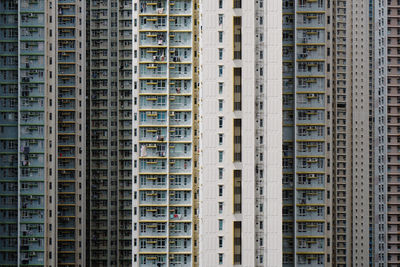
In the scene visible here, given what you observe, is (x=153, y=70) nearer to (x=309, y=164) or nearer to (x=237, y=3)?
(x=309, y=164)

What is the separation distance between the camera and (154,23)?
115000mm

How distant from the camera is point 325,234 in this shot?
110250mm

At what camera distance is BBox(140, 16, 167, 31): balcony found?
115 metres

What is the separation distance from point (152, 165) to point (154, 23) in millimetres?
22494

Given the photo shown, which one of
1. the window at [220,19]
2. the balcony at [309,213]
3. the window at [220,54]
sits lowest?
the balcony at [309,213]

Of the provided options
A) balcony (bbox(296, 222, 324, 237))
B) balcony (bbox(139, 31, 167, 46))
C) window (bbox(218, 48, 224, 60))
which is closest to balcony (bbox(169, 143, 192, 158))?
balcony (bbox(139, 31, 167, 46))

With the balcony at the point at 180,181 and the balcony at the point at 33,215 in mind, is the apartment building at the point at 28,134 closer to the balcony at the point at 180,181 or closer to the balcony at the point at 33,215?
the balcony at the point at 33,215

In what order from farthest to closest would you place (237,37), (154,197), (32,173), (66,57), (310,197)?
(66,57) < (32,173) < (154,197) < (310,197) < (237,37)

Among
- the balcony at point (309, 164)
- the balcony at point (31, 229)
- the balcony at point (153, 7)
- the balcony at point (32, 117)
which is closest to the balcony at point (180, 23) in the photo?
the balcony at point (153, 7)

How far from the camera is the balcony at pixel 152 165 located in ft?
372

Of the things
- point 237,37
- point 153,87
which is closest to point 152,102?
point 153,87

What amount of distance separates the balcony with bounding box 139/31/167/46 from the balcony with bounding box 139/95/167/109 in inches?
332

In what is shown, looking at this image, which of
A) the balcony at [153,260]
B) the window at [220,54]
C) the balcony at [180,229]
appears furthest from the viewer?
the balcony at [180,229]

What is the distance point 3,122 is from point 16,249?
68.0 ft
